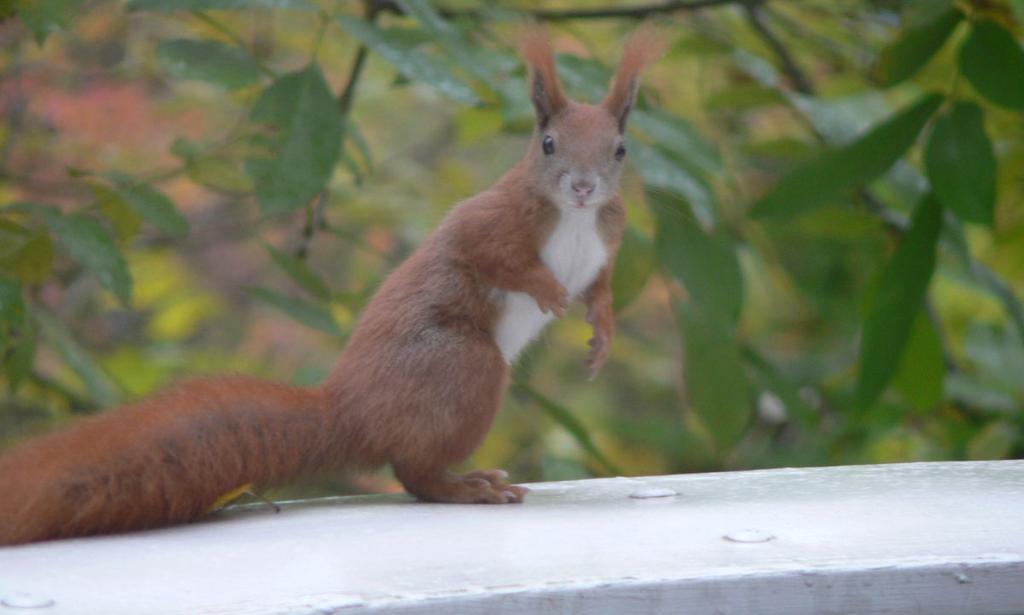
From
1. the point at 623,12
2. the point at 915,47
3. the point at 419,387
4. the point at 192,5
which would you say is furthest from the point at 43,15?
the point at 915,47

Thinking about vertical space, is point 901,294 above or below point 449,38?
below

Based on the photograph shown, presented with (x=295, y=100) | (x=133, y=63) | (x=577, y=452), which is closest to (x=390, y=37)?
(x=295, y=100)

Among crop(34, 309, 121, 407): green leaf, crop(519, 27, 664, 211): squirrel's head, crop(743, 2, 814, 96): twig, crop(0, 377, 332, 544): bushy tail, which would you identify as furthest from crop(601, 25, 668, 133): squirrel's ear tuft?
crop(743, 2, 814, 96): twig

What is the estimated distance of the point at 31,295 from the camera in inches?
74.7

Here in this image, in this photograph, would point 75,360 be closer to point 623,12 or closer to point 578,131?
point 578,131

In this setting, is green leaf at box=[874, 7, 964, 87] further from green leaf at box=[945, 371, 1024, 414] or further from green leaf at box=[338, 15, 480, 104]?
green leaf at box=[945, 371, 1024, 414]

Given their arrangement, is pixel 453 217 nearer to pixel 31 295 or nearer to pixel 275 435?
pixel 275 435

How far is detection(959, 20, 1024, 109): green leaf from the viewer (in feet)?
5.36

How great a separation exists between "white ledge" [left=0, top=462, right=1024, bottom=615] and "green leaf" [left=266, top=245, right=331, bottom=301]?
22.6 inches

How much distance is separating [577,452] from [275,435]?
175 centimetres

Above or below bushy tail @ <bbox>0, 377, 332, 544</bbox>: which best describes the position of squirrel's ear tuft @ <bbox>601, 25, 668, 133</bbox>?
above

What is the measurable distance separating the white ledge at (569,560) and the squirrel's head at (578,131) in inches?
12.7

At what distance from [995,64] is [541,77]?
0.61 m

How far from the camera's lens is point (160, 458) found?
1143mm
